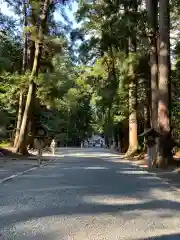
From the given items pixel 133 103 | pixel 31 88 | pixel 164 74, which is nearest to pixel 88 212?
pixel 164 74

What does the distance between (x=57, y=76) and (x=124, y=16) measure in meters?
12.7

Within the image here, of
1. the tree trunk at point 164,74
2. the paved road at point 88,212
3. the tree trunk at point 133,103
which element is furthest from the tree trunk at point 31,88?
the paved road at point 88,212

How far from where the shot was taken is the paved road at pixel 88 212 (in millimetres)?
7520

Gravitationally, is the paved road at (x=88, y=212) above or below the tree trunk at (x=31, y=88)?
below

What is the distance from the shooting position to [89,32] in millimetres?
44688

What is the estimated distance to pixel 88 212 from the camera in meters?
9.52

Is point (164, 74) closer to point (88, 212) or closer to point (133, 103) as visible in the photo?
point (133, 103)

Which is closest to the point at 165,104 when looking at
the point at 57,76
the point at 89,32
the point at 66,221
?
the point at 57,76

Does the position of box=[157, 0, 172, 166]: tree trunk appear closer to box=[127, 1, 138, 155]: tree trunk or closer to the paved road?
box=[127, 1, 138, 155]: tree trunk

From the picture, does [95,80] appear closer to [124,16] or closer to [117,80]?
[117,80]

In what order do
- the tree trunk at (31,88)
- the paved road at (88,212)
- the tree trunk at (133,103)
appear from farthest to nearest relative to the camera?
the tree trunk at (133,103), the tree trunk at (31,88), the paved road at (88,212)

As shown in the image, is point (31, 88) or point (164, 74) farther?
point (31, 88)

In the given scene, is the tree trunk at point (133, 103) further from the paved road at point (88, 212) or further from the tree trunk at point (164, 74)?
the paved road at point (88, 212)

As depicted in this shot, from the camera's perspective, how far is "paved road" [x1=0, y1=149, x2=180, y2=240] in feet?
24.7
